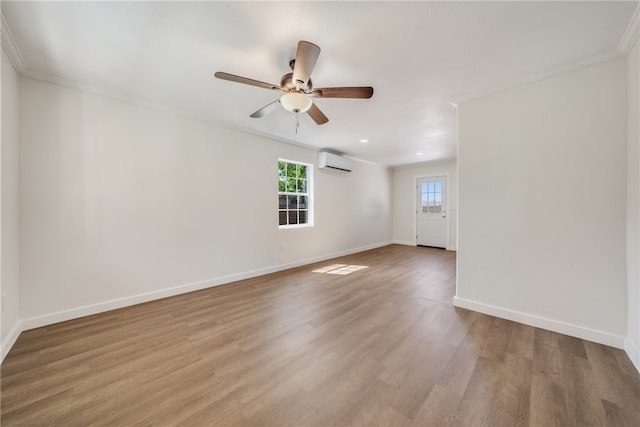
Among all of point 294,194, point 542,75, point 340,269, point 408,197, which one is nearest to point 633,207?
point 542,75

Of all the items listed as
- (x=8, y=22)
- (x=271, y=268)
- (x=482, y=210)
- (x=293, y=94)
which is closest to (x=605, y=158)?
(x=482, y=210)

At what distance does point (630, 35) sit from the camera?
1.72 metres

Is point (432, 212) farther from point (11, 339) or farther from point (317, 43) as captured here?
point (11, 339)

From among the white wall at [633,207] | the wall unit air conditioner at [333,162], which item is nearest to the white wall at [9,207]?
the wall unit air conditioner at [333,162]

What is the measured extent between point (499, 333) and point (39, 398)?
3.41m

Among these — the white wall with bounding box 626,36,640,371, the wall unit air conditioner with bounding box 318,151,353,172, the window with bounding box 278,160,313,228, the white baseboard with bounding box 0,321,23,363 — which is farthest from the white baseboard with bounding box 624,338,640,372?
the white baseboard with bounding box 0,321,23,363

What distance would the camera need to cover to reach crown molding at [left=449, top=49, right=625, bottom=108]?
1.95m

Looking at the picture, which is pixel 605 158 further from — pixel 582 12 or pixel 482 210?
pixel 582 12

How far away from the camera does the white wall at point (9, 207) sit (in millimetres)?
1878

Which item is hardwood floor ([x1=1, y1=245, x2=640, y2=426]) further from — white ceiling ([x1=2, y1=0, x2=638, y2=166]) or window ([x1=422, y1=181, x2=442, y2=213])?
window ([x1=422, y1=181, x2=442, y2=213])

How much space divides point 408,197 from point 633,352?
5664 millimetres

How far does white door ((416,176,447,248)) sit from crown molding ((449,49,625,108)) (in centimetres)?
436

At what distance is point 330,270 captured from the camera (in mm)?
4402

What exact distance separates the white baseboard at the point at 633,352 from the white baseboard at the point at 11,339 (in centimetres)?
459
